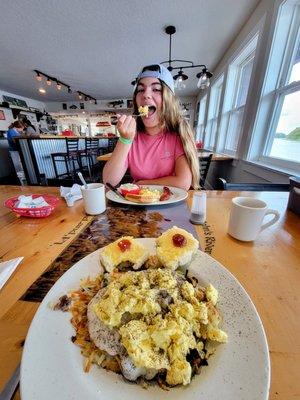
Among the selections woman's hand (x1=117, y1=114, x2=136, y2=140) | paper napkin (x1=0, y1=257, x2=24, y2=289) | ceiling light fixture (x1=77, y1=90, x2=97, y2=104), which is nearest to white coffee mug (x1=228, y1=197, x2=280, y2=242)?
paper napkin (x1=0, y1=257, x2=24, y2=289)

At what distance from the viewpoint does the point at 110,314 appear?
1.03 feet

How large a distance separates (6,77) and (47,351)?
8.97 m

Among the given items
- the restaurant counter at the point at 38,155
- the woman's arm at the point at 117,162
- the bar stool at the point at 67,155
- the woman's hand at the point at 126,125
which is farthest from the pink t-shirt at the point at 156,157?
the bar stool at the point at 67,155

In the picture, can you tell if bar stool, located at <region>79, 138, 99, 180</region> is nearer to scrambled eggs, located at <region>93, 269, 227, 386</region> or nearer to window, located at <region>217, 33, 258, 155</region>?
window, located at <region>217, 33, 258, 155</region>

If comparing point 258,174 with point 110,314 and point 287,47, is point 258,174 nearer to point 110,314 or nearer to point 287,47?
point 287,47

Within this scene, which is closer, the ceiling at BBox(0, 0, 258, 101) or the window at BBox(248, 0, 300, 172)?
the window at BBox(248, 0, 300, 172)

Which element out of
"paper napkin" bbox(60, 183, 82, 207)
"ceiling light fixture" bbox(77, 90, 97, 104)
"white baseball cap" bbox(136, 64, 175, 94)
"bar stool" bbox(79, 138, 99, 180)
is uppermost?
"ceiling light fixture" bbox(77, 90, 97, 104)

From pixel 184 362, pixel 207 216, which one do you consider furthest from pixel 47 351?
pixel 207 216

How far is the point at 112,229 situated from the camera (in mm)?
717

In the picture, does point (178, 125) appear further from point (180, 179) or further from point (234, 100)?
point (234, 100)

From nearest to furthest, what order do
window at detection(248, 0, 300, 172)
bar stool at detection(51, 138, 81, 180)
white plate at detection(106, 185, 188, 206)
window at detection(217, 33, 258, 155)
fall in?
white plate at detection(106, 185, 188, 206) → window at detection(248, 0, 300, 172) → window at detection(217, 33, 258, 155) → bar stool at detection(51, 138, 81, 180)

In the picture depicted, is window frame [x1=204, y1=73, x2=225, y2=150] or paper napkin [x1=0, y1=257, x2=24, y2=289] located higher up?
window frame [x1=204, y1=73, x2=225, y2=150]

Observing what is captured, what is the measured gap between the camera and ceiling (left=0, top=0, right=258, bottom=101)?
2.73 m

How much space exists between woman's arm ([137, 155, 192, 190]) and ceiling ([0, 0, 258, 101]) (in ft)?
8.95
